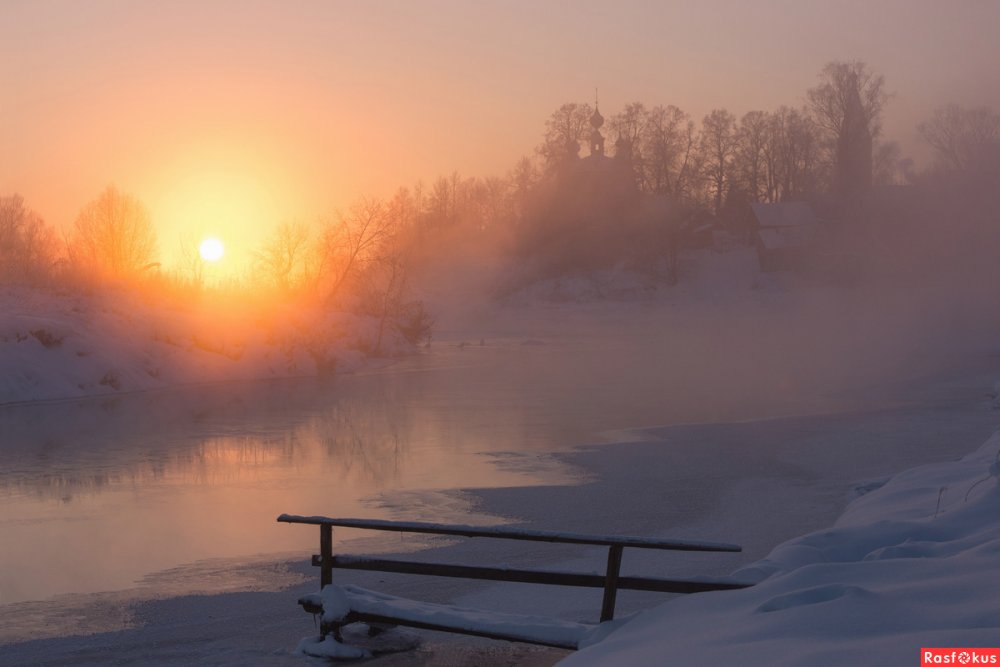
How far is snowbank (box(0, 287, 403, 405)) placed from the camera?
2883cm

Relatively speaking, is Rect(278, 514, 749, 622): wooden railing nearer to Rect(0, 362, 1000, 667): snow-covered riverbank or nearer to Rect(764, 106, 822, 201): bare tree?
Rect(0, 362, 1000, 667): snow-covered riverbank

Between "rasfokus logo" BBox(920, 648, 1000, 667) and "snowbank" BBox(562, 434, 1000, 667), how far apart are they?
2.6 inches

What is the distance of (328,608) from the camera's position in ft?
26.0

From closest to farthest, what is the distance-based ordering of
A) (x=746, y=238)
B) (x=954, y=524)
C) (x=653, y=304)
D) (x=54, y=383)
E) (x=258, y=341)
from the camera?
(x=954, y=524)
(x=54, y=383)
(x=258, y=341)
(x=653, y=304)
(x=746, y=238)

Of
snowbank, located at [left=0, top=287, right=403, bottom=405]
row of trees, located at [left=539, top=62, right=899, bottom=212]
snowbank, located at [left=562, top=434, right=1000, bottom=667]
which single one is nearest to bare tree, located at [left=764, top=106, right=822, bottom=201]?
row of trees, located at [left=539, top=62, right=899, bottom=212]

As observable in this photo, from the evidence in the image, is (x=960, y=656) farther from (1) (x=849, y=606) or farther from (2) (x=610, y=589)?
(2) (x=610, y=589)

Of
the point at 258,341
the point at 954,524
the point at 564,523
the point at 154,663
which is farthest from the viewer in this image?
the point at 258,341

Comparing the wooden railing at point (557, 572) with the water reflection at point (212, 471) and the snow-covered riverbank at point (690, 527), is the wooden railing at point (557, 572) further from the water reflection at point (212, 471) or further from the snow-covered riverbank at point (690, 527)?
the water reflection at point (212, 471)

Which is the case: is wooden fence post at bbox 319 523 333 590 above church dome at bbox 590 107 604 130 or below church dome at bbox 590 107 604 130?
below

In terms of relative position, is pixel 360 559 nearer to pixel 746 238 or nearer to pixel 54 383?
pixel 54 383

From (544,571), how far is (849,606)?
96.8 inches

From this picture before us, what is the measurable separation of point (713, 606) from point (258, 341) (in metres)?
31.3

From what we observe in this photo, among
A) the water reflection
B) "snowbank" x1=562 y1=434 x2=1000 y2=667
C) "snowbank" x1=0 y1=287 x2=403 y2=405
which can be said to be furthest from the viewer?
"snowbank" x1=0 y1=287 x2=403 y2=405

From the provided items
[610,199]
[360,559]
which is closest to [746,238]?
[610,199]
